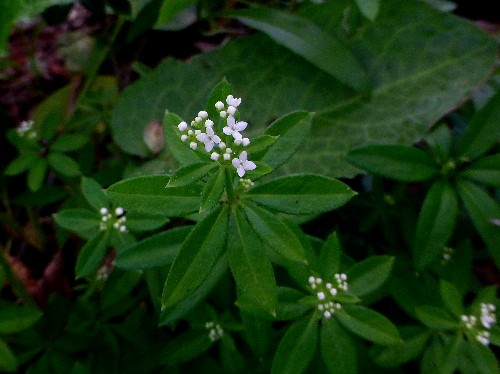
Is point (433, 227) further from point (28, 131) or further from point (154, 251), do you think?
point (28, 131)

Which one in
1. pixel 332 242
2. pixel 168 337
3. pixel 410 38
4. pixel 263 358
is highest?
pixel 410 38

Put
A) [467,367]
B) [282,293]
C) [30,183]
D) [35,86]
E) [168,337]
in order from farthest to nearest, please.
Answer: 1. [35,86]
2. [30,183]
3. [168,337]
4. [467,367]
5. [282,293]

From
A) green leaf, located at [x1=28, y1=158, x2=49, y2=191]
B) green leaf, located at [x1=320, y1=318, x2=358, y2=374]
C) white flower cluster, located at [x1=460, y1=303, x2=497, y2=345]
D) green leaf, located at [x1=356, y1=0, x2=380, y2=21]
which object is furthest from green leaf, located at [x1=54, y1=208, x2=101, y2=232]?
white flower cluster, located at [x1=460, y1=303, x2=497, y2=345]

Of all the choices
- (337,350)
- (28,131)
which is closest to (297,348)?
(337,350)

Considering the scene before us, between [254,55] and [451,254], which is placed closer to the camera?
[451,254]

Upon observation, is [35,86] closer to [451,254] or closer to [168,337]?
[168,337]

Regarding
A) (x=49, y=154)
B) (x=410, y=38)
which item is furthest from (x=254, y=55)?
(x=49, y=154)
